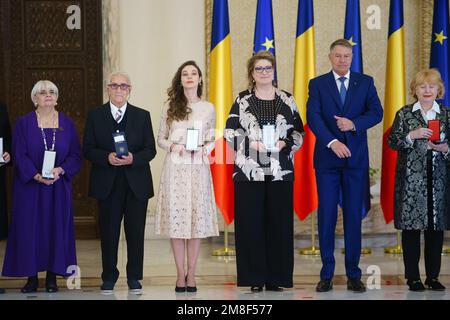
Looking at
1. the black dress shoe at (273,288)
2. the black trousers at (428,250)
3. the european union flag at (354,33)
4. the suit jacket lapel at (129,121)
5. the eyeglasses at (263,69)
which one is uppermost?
the european union flag at (354,33)

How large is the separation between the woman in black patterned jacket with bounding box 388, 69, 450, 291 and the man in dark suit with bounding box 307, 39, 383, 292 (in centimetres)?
30

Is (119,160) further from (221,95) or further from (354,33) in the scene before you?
(354,33)

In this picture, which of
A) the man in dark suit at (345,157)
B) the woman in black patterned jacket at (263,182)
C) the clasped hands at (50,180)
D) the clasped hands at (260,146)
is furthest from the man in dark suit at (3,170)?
the man in dark suit at (345,157)

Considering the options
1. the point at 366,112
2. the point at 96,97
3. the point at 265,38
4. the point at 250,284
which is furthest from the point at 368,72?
the point at 250,284

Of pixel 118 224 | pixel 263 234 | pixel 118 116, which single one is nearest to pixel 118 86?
pixel 118 116

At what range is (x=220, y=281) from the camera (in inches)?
283

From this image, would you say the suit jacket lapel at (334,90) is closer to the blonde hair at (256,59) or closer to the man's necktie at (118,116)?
the blonde hair at (256,59)

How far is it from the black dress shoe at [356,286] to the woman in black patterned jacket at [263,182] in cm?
48

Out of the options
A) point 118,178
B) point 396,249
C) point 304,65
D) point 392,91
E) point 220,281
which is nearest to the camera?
point 118,178

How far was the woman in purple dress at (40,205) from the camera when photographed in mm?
6559

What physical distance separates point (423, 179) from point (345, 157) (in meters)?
0.64

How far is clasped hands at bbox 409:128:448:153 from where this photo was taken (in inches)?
252

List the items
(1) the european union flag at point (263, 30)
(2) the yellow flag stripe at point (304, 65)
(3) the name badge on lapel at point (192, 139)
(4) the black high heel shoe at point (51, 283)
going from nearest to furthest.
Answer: (3) the name badge on lapel at point (192, 139) < (4) the black high heel shoe at point (51, 283) < (1) the european union flag at point (263, 30) < (2) the yellow flag stripe at point (304, 65)

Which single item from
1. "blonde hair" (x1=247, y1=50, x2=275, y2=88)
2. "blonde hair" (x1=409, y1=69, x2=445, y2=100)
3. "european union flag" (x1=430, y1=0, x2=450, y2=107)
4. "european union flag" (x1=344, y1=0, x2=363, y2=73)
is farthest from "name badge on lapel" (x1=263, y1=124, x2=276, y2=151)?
"european union flag" (x1=430, y1=0, x2=450, y2=107)
